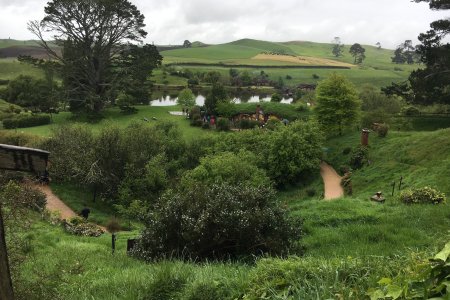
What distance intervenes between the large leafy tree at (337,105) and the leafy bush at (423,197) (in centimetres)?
2213

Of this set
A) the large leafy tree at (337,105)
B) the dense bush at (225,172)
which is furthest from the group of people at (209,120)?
the dense bush at (225,172)

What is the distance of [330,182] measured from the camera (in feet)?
94.3

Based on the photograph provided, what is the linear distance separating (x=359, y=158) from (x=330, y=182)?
3.39 metres

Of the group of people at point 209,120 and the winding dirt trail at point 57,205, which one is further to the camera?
the group of people at point 209,120

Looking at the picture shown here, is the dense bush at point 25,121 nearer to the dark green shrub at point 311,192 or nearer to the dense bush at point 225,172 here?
the dense bush at point 225,172

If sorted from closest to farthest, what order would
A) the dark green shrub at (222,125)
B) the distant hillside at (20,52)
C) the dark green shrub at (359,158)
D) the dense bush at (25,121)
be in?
the dark green shrub at (359,158) → the dense bush at (25,121) → the dark green shrub at (222,125) → the distant hillside at (20,52)

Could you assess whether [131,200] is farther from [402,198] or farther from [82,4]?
[82,4]

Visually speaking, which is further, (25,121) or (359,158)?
(25,121)

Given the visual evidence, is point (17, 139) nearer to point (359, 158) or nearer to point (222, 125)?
point (222, 125)

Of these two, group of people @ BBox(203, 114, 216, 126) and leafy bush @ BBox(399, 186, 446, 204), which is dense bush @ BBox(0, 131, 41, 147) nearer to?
group of people @ BBox(203, 114, 216, 126)

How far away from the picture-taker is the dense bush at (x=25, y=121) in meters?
42.7

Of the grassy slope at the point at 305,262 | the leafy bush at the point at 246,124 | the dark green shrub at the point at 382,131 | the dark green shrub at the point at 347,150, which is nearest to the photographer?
the grassy slope at the point at 305,262

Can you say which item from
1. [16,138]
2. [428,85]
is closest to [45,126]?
[16,138]

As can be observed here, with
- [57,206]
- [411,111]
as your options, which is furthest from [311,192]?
[411,111]
